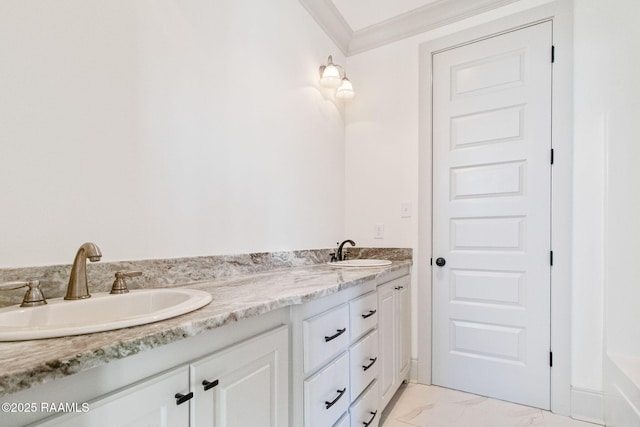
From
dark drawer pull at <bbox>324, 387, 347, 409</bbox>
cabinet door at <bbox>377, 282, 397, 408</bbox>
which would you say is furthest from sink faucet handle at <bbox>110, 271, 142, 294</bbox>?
cabinet door at <bbox>377, 282, 397, 408</bbox>

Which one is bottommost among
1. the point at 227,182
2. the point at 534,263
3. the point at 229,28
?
the point at 534,263

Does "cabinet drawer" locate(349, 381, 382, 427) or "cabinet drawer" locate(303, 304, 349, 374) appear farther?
"cabinet drawer" locate(349, 381, 382, 427)

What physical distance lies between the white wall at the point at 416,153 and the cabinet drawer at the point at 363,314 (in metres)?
0.80

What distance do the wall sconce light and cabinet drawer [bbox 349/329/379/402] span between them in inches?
67.7

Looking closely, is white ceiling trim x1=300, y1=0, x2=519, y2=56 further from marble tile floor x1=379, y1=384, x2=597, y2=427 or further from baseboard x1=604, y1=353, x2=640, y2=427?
marble tile floor x1=379, y1=384, x2=597, y2=427

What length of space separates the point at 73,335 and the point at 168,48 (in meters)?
1.14

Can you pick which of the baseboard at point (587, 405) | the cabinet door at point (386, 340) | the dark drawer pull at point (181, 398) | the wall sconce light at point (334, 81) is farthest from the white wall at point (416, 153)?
the dark drawer pull at point (181, 398)

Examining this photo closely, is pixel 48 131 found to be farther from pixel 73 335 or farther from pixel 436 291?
pixel 436 291

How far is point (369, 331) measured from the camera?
1.56 metres

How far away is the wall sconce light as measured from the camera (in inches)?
87.3

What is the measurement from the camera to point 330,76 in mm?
2219

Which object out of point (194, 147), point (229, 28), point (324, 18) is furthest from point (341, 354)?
point (324, 18)

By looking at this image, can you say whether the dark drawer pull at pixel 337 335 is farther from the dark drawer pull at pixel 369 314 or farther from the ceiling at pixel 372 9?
the ceiling at pixel 372 9

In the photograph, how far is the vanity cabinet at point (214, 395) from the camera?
0.56 m
